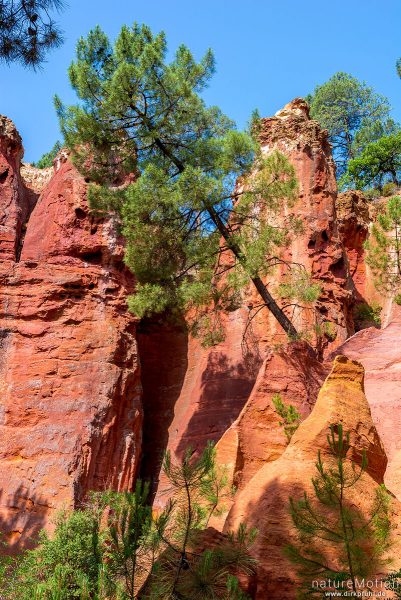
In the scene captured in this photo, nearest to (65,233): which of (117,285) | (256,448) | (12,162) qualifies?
(117,285)

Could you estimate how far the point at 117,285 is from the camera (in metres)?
17.9

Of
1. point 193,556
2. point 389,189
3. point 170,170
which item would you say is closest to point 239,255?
point 170,170

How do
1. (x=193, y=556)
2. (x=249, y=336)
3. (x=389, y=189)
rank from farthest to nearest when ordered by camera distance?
(x=389, y=189)
(x=249, y=336)
(x=193, y=556)

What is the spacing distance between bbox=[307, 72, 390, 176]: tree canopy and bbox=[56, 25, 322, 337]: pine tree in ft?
83.9

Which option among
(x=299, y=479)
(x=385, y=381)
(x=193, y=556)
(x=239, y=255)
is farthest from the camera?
(x=239, y=255)

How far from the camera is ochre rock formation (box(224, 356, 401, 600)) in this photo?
323 inches

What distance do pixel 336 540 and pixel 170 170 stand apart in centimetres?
1084

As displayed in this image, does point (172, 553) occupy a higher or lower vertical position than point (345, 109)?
lower

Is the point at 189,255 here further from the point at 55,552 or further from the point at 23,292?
the point at 55,552

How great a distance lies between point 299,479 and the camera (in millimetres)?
9164

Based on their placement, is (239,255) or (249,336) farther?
(249,336)

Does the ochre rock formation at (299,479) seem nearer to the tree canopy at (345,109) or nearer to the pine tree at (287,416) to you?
the pine tree at (287,416)

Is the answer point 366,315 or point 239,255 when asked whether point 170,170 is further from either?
point 366,315

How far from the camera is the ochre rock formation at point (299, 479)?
8.20 meters
